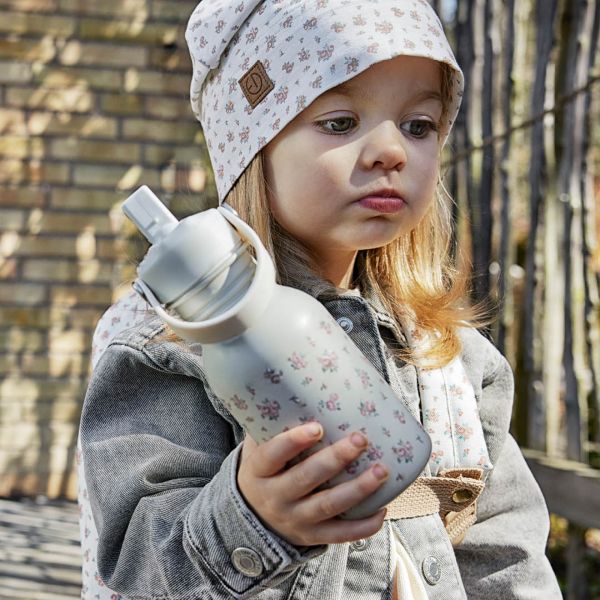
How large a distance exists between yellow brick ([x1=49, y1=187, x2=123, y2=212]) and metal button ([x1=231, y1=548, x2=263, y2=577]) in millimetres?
3968

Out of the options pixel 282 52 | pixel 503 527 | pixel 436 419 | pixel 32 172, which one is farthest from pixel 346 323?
pixel 32 172

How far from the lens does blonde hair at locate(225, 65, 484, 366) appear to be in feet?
5.36

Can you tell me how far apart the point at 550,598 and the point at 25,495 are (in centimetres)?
370

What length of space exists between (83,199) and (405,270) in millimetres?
3536

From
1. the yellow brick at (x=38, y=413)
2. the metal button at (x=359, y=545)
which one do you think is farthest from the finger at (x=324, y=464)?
the yellow brick at (x=38, y=413)

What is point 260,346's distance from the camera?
1.17m

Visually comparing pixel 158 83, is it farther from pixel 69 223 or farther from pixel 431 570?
pixel 431 570

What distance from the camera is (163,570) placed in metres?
1.40

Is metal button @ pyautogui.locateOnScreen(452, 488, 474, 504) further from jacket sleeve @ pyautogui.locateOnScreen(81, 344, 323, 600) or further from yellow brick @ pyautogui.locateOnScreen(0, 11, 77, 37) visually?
yellow brick @ pyautogui.locateOnScreen(0, 11, 77, 37)

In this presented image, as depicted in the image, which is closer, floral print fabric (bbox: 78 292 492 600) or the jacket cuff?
the jacket cuff

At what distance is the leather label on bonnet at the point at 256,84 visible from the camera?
1640 mm

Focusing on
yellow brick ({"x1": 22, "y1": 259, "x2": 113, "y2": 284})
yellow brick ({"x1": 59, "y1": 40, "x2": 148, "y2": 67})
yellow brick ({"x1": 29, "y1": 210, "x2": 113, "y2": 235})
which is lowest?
yellow brick ({"x1": 22, "y1": 259, "x2": 113, "y2": 284})

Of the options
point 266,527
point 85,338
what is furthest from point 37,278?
point 266,527

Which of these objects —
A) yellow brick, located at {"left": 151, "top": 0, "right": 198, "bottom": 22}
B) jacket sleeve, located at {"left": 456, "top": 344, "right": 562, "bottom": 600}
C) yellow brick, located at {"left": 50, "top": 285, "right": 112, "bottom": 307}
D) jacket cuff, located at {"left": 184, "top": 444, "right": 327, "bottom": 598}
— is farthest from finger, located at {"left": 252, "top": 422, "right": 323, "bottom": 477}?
yellow brick, located at {"left": 151, "top": 0, "right": 198, "bottom": 22}
